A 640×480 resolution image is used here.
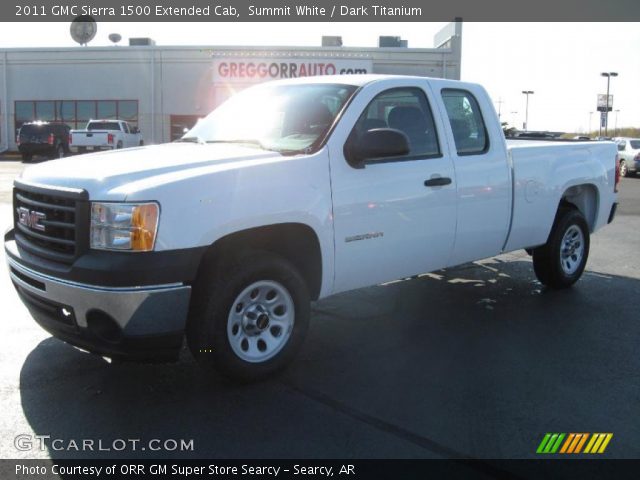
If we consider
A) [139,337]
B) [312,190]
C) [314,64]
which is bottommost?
[139,337]

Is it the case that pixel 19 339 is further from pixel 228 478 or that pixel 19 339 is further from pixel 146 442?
pixel 228 478

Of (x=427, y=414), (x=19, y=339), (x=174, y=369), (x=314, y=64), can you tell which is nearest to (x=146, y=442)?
(x=174, y=369)

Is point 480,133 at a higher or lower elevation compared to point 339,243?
higher

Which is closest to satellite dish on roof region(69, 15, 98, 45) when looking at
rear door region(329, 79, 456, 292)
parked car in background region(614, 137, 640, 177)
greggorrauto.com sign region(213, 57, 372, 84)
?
greggorrauto.com sign region(213, 57, 372, 84)

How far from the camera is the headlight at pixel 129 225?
3.61 meters

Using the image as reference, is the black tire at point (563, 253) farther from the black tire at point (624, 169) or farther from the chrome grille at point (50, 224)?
the black tire at point (624, 169)

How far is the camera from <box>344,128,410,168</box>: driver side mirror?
177 inches

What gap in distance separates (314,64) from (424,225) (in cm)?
2927

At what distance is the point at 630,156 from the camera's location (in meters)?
25.9

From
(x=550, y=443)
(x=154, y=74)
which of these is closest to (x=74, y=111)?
(x=154, y=74)

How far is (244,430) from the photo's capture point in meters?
3.63

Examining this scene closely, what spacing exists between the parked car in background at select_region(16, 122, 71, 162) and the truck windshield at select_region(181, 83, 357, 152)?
1031 inches

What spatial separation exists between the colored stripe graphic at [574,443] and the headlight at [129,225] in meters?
2.39

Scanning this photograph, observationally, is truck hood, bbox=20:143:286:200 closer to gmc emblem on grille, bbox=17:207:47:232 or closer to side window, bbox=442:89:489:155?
gmc emblem on grille, bbox=17:207:47:232
